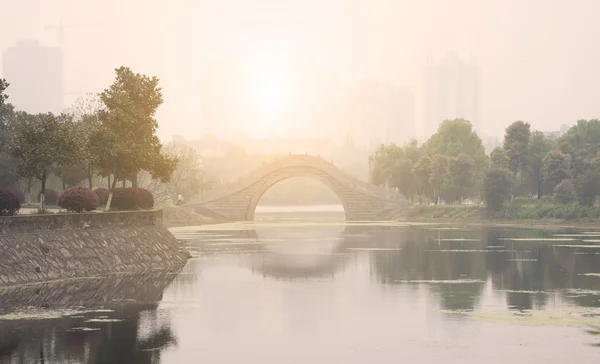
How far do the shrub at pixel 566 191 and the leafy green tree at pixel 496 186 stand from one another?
7.79 metres

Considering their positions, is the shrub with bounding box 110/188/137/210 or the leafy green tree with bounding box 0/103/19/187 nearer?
the shrub with bounding box 110/188/137/210

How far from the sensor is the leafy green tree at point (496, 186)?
12125cm

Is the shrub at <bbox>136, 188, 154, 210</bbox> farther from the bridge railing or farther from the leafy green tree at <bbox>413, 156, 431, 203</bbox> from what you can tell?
the leafy green tree at <bbox>413, 156, 431, 203</bbox>

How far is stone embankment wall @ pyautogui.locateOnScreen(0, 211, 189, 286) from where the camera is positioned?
40969mm

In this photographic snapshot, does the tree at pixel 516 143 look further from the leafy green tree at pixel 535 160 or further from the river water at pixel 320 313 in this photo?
the river water at pixel 320 313

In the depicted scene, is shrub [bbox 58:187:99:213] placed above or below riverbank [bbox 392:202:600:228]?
above

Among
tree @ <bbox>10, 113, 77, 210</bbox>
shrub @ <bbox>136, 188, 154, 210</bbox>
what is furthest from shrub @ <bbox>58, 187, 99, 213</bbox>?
shrub @ <bbox>136, 188, 154, 210</bbox>

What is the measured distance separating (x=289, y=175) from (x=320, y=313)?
383ft

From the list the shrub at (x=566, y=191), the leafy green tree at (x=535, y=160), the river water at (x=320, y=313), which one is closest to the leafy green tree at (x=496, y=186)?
the shrub at (x=566, y=191)

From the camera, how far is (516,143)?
133625 mm

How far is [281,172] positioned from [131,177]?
87.5m

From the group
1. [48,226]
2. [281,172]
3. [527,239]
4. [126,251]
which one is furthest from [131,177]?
[281,172]

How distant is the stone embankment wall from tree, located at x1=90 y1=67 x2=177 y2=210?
15.2 feet

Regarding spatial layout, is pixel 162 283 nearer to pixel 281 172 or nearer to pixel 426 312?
pixel 426 312
